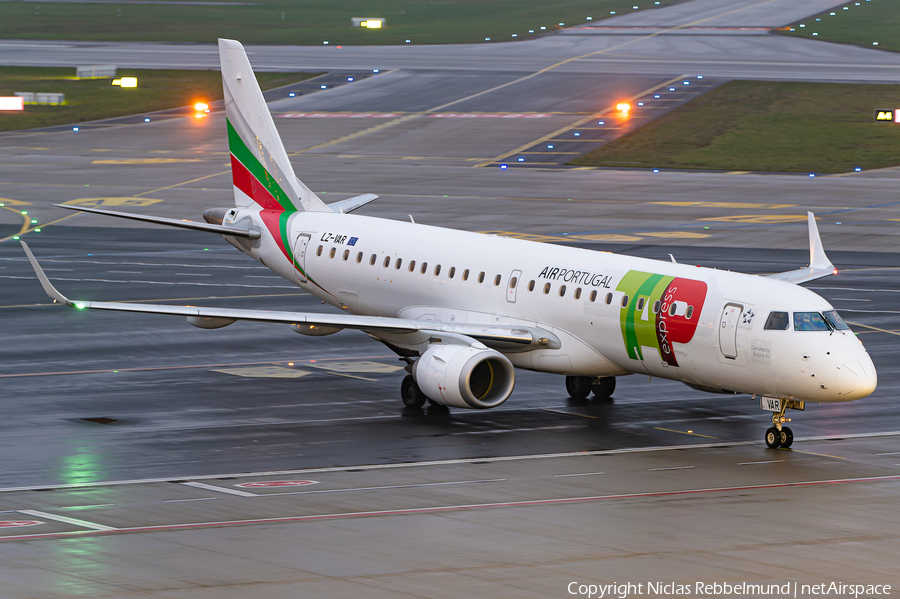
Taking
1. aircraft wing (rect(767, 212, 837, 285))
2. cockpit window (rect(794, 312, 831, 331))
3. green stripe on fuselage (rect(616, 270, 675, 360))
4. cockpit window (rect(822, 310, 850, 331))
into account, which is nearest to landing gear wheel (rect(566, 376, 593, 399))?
green stripe on fuselage (rect(616, 270, 675, 360))

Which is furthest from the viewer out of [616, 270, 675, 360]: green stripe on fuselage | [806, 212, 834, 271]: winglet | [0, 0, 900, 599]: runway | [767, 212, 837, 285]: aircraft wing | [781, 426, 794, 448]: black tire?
[806, 212, 834, 271]: winglet

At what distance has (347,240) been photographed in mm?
43844

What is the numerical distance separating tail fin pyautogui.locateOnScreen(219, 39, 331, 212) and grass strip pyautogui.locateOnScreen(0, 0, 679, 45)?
110m

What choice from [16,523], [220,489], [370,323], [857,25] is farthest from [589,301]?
[857,25]

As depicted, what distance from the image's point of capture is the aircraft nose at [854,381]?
3238 cm

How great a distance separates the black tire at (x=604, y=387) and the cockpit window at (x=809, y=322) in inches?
319

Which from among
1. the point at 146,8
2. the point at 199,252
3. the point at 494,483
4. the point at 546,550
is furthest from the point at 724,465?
the point at 146,8

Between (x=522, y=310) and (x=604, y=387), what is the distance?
3.68m

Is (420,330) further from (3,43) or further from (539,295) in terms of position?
(3,43)

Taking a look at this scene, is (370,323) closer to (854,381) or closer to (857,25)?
(854,381)

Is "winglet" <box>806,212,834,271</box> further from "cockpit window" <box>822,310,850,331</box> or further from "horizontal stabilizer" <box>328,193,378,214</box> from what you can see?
"horizontal stabilizer" <box>328,193,378,214</box>

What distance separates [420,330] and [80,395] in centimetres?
991

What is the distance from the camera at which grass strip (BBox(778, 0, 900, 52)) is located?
152 meters

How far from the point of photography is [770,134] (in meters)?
103
